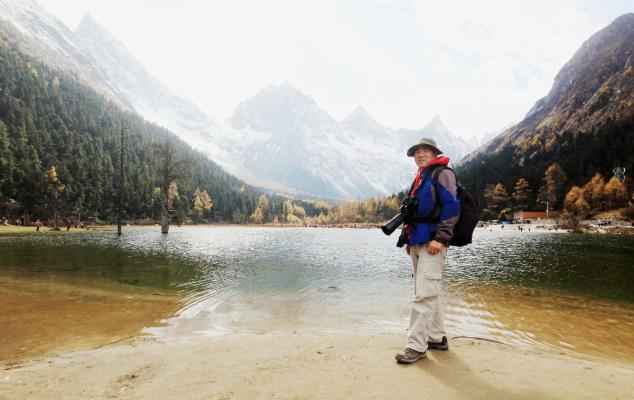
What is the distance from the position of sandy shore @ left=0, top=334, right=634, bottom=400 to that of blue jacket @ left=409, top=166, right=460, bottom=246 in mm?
2232

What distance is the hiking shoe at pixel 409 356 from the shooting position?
6660 mm

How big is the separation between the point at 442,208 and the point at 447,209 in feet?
0.37

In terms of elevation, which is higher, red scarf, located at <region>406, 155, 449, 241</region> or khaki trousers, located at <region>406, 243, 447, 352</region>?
red scarf, located at <region>406, 155, 449, 241</region>

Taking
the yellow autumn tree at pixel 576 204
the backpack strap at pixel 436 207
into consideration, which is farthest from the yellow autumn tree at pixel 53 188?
the yellow autumn tree at pixel 576 204

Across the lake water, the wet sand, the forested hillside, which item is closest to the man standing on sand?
the lake water

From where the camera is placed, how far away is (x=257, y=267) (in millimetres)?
25797

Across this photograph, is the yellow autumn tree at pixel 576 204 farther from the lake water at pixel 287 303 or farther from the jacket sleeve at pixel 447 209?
the jacket sleeve at pixel 447 209

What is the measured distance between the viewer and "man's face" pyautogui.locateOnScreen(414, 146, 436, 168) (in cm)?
788

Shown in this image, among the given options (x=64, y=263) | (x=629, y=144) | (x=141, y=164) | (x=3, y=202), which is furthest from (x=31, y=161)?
(x=629, y=144)

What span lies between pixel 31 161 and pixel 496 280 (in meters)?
131

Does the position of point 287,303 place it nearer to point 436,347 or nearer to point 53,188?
point 436,347

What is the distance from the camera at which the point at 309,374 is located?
607cm

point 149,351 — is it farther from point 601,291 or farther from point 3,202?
point 3,202

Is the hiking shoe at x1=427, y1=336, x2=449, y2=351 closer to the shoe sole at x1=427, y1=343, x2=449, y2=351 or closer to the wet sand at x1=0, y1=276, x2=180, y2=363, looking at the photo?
the shoe sole at x1=427, y1=343, x2=449, y2=351
